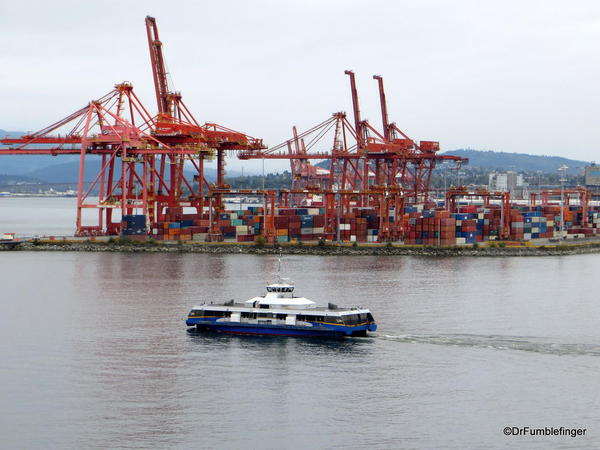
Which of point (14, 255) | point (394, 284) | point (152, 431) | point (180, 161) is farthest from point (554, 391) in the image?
point (180, 161)

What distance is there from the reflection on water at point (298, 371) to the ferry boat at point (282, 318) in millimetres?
491

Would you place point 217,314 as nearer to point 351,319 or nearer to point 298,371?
point 351,319

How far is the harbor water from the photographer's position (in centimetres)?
2212

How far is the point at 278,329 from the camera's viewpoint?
106 feet

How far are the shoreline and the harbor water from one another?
20.0 meters

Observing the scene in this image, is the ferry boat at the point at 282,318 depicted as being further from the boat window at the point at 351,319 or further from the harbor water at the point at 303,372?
the harbor water at the point at 303,372

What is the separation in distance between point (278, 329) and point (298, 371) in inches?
197

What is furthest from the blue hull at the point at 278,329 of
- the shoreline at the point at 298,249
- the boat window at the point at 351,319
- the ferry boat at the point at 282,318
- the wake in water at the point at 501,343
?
the shoreline at the point at 298,249

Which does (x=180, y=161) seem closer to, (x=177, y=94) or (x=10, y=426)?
(x=177, y=94)

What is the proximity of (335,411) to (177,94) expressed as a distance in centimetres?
5947

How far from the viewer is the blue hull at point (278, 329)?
31.9m

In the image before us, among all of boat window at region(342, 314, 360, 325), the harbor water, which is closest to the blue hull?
boat window at region(342, 314, 360, 325)

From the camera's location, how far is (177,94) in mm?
79875

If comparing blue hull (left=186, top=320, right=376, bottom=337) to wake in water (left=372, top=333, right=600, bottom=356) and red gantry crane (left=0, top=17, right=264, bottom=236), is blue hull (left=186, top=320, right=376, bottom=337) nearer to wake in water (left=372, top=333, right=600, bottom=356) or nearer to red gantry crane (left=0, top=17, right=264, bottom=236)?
wake in water (left=372, top=333, right=600, bottom=356)
